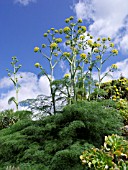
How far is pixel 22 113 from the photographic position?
977cm

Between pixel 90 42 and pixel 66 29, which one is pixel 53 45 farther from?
pixel 90 42

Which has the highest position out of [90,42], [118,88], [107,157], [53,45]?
[90,42]

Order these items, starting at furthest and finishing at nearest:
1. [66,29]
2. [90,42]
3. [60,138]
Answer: [90,42] → [66,29] → [60,138]

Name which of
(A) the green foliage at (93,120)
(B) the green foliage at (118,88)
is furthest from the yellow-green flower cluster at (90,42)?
(A) the green foliage at (93,120)

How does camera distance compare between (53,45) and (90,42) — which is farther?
(90,42)

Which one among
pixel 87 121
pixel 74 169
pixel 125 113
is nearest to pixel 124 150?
pixel 74 169

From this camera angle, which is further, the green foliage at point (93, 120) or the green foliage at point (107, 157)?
the green foliage at point (93, 120)

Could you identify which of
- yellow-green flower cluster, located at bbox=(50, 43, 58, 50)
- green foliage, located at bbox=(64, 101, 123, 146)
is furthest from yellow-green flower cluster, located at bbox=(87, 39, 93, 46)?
green foliage, located at bbox=(64, 101, 123, 146)

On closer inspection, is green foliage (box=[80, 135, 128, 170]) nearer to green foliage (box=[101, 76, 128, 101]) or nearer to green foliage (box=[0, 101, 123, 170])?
green foliage (box=[0, 101, 123, 170])

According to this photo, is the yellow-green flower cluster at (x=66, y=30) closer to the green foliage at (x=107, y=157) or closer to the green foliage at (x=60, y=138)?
the green foliage at (x=60, y=138)

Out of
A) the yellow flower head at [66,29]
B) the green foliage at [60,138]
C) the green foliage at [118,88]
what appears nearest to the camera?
the green foliage at [60,138]

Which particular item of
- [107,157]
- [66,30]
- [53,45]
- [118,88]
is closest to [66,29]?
[66,30]

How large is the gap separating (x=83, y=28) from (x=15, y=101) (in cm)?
417

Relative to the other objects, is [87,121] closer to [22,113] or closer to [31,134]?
[31,134]
